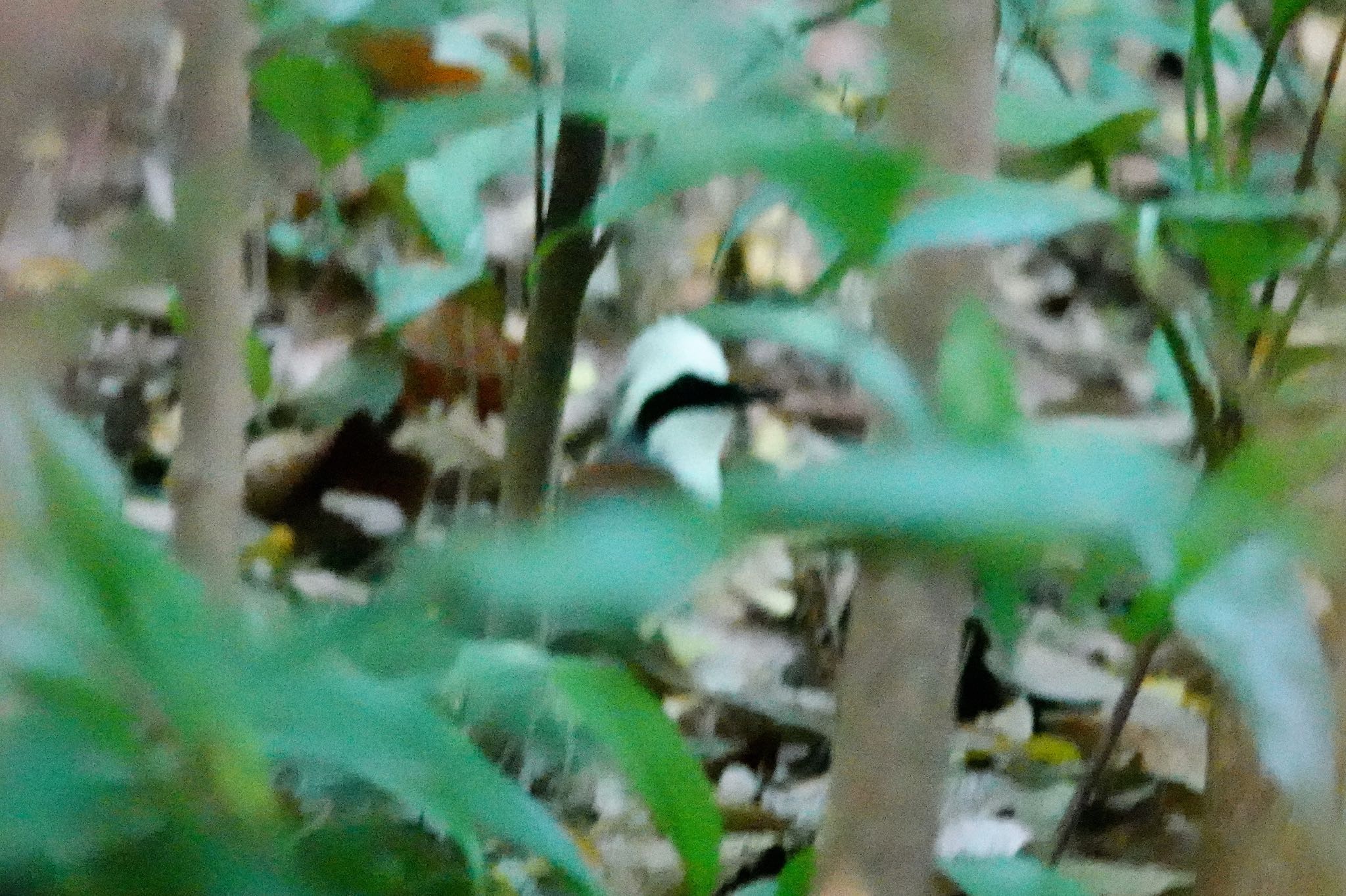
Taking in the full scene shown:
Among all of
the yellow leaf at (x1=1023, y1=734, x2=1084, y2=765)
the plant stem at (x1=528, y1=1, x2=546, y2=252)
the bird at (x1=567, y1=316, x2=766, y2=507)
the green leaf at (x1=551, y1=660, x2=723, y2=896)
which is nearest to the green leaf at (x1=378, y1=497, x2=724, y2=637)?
the green leaf at (x1=551, y1=660, x2=723, y2=896)

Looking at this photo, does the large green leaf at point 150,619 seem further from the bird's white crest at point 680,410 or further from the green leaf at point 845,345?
the bird's white crest at point 680,410

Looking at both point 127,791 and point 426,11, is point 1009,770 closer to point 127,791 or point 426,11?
point 426,11

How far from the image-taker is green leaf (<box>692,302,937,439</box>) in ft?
1.13

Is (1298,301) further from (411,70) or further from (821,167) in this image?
(411,70)

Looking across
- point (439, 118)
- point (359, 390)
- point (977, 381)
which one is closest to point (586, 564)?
point (977, 381)

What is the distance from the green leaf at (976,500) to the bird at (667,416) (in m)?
0.41

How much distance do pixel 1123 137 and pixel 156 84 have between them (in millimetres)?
1049

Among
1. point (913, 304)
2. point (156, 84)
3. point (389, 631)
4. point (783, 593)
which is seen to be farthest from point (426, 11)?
point (156, 84)

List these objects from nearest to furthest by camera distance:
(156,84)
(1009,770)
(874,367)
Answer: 1. (874,367)
2. (1009,770)
3. (156,84)

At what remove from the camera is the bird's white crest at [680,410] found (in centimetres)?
73

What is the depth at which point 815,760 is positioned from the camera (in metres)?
0.88

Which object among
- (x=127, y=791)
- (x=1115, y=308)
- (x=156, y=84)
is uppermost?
(x=127, y=791)

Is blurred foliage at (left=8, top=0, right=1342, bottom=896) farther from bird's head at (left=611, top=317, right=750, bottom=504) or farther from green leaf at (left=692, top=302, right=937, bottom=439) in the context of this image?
bird's head at (left=611, top=317, right=750, bottom=504)

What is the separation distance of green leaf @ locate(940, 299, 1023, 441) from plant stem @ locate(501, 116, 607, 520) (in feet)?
0.92
